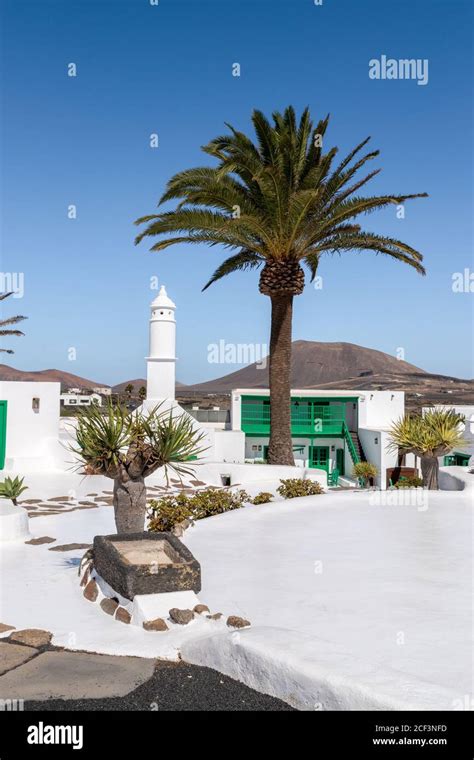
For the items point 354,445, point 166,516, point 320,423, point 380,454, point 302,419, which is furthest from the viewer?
point 302,419

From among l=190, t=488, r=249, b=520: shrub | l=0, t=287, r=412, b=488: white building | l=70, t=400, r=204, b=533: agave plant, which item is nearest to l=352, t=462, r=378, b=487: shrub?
l=0, t=287, r=412, b=488: white building

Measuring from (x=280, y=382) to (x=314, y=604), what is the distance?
1213 cm

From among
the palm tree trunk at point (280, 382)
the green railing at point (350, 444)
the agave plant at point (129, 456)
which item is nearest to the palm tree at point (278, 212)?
the palm tree trunk at point (280, 382)

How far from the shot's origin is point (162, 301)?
2228 centimetres

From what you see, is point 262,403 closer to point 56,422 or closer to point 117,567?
point 56,422

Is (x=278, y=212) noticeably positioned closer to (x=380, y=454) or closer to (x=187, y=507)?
(x=187, y=507)

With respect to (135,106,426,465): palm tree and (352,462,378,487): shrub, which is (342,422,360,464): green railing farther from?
(135,106,426,465): palm tree

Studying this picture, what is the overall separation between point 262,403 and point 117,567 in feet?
88.5

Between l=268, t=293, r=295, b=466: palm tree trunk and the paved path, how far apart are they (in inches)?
528

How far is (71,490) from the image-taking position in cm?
1622

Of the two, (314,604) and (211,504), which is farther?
(211,504)

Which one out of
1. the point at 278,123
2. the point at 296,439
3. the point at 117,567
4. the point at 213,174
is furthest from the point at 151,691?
the point at 296,439

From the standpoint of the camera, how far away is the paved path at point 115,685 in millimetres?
4480

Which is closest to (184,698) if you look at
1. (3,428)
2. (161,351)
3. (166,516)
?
(166,516)
